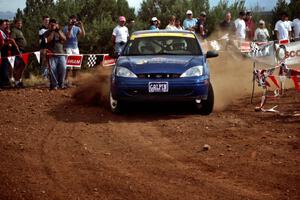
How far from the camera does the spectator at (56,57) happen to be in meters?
14.7

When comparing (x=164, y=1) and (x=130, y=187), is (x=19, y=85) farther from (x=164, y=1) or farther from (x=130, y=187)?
(x=164, y=1)

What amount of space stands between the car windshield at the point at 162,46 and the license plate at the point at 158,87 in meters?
1.33

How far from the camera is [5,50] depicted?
15.4 m

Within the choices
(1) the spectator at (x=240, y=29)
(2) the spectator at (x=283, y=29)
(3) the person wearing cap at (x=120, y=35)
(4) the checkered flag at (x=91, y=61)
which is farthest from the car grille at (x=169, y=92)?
(2) the spectator at (x=283, y=29)

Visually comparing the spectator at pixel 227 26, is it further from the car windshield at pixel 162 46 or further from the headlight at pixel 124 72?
the headlight at pixel 124 72

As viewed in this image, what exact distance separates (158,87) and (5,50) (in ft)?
22.7

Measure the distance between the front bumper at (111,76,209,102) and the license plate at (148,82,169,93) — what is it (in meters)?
0.06

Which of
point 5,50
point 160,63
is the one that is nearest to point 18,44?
point 5,50

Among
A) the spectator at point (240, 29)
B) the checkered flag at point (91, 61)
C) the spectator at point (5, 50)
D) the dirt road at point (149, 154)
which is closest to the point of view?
the dirt road at point (149, 154)

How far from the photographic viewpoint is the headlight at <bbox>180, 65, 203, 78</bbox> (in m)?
10.2

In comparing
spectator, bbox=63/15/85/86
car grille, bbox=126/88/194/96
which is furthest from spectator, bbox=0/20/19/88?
car grille, bbox=126/88/194/96

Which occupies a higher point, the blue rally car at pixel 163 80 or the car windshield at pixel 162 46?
the car windshield at pixel 162 46

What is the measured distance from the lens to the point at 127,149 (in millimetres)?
7785

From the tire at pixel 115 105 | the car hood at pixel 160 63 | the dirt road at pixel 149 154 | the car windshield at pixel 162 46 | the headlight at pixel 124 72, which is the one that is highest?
the car windshield at pixel 162 46
